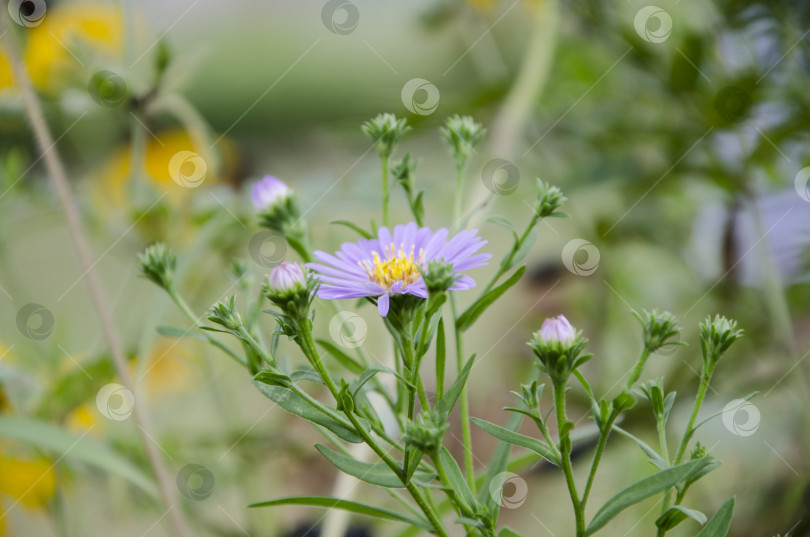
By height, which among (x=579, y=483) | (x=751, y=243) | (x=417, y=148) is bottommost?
(x=579, y=483)

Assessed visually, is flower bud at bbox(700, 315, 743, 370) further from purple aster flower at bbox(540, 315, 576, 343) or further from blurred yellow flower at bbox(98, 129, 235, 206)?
blurred yellow flower at bbox(98, 129, 235, 206)

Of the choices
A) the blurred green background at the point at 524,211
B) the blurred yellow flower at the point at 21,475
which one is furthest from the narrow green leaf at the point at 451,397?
the blurred yellow flower at the point at 21,475

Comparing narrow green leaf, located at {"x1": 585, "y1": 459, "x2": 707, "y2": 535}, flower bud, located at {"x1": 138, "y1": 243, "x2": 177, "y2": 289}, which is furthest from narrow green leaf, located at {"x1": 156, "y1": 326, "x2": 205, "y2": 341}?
narrow green leaf, located at {"x1": 585, "y1": 459, "x2": 707, "y2": 535}

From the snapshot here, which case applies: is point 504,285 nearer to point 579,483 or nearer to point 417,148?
point 579,483

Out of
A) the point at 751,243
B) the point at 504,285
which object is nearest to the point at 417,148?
the point at 751,243

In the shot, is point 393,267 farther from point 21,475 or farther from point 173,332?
point 21,475

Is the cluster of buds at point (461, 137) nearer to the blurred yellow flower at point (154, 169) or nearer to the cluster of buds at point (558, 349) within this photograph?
the cluster of buds at point (558, 349)

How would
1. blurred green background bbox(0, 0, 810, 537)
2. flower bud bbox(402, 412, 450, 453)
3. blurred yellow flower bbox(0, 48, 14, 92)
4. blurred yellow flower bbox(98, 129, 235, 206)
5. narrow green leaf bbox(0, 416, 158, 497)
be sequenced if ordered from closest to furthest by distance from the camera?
flower bud bbox(402, 412, 450, 453) → narrow green leaf bbox(0, 416, 158, 497) → blurred green background bbox(0, 0, 810, 537) → blurred yellow flower bbox(0, 48, 14, 92) → blurred yellow flower bbox(98, 129, 235, 206)
